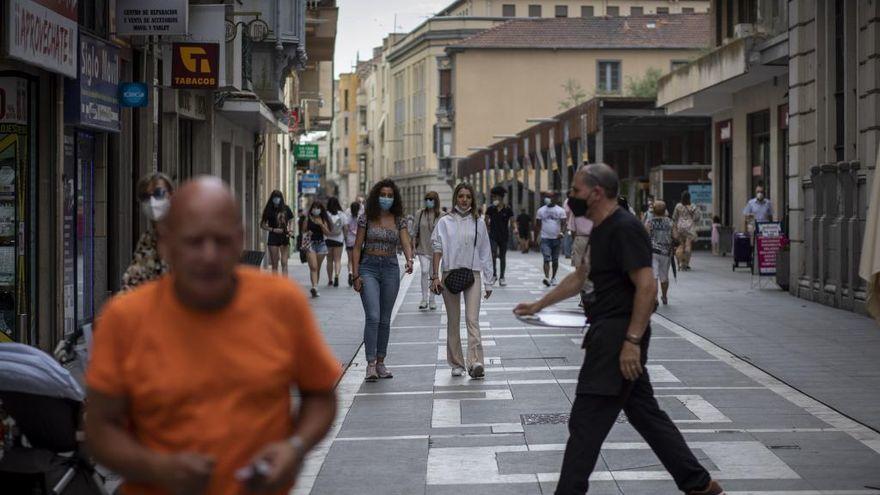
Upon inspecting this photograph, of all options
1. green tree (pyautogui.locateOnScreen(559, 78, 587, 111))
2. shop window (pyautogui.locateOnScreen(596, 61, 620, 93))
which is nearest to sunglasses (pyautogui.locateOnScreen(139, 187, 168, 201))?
green tree (pyautogui.locateOnScreen(559, 78, 587, 111))

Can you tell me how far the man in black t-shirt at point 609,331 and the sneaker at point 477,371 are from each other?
18.9 ft

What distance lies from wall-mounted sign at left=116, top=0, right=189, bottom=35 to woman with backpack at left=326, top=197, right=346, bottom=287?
10.8 metres

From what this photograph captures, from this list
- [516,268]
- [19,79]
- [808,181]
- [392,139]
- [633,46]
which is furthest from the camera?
[392,139]

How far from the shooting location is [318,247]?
26531mm

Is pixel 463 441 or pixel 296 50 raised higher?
pixel 296 50

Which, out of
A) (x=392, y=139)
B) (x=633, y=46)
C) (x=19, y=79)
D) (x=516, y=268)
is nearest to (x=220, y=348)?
(x=19, y=79)

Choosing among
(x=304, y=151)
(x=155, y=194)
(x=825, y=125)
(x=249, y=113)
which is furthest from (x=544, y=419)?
(x=304, y=151)

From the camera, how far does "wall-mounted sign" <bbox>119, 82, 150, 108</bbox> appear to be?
17062mm

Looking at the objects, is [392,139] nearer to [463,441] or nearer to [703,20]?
[703,20]

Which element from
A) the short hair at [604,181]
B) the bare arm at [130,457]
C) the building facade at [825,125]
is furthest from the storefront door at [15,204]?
the building facade at [825,125]

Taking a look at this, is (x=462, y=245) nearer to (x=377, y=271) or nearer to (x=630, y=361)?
(x=377, y=271)

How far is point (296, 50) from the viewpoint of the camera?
101ft

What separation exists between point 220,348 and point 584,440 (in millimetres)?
3425

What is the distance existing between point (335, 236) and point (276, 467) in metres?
24.4
